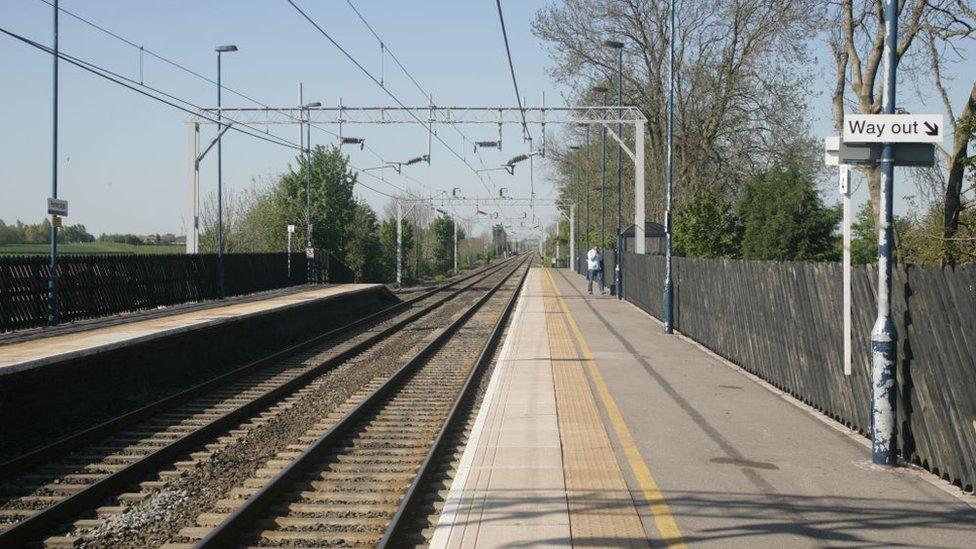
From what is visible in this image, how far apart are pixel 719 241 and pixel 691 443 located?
2608 cm

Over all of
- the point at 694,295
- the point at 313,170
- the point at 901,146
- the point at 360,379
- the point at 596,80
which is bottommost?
the point at 360,379

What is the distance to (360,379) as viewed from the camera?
16.0m

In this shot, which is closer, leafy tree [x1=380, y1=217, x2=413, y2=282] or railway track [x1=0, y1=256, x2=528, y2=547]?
railway track [x1=0, y1=256, x2=528, y2=547]

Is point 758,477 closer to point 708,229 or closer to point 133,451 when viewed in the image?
point 133,451

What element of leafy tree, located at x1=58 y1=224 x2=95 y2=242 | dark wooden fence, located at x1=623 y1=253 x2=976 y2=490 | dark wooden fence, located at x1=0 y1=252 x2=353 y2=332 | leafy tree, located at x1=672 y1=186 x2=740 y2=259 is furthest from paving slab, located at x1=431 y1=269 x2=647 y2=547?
leafy tree, located at x1=58 y1=224 x2=95 y2=242

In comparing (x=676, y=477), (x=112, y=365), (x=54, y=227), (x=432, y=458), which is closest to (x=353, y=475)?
(x=432, y=458)

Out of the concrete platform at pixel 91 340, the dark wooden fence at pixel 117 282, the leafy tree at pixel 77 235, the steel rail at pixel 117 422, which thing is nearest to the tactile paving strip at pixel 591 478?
the steel rail at pixel 117 422

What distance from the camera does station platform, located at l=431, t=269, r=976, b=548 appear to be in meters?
6.51

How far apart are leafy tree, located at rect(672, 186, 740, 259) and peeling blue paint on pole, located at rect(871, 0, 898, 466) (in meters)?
25.7

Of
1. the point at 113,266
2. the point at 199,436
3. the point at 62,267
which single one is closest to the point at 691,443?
the point at 199,436

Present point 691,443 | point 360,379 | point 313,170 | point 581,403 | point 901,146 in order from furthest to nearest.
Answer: point 313,170
point 360,379
point 581,403
point 691,443
point 901,146

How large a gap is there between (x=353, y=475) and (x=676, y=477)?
3.02m

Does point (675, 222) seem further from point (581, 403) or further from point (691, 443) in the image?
point (691, 443)

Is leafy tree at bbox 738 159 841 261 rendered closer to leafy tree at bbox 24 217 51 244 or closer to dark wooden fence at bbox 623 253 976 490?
dark wooden fence at bbox 623 253 976 490
